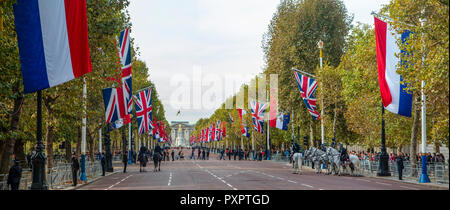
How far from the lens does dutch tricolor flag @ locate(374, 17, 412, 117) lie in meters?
23.0

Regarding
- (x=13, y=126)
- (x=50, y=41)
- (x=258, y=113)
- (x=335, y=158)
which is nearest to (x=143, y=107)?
(x=258, y=113)

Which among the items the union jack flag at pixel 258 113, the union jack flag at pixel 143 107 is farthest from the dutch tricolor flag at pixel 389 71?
the union jack flag at pixel 258 113

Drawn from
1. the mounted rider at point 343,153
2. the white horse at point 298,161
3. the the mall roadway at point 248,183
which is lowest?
the the mall roadway at point 248,183

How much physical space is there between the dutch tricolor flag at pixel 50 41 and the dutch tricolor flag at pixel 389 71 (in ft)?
42.7

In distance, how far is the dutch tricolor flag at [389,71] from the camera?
906 inches

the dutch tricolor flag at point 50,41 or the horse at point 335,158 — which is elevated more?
the dutch tricolor flag at point 50,41

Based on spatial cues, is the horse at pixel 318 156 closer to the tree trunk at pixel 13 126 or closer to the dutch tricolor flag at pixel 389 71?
the dutch tricolor flag at pixel 389 71

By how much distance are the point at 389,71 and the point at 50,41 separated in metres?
14.8

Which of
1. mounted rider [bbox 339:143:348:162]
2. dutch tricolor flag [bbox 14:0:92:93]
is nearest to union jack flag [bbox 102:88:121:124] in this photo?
dutch tricolor flag [bbox 14:0:92:93]

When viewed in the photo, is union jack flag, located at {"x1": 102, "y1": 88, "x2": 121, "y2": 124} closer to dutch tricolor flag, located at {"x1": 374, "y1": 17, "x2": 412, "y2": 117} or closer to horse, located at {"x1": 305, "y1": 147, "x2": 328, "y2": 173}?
dutch tricolor flag, located at {"x1": 374, "y1": 17, "x2": 412, "y2": 117}

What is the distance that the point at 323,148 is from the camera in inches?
1500

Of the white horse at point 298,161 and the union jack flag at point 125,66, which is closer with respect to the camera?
the union jack flag at point 125,66
